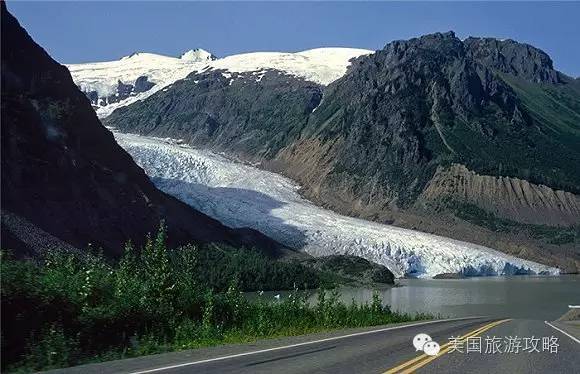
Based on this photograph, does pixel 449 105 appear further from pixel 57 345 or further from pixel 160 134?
pixel 57 345

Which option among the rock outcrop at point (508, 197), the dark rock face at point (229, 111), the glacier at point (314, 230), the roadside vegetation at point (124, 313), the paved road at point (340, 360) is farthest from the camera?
the dark rock face at point (229, 111)

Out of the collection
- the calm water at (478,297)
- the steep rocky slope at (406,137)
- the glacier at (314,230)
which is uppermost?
the steep rocky slope at (406,137)

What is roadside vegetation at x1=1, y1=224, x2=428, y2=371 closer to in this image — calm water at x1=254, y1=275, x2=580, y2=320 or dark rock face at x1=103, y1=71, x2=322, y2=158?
calm water at x1=254, y1=275, x2=580, y2=320

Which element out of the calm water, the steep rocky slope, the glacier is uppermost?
the steep rocky slope

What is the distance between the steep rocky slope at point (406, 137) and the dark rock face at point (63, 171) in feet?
190

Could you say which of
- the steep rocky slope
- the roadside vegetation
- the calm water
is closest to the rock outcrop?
the steep rocky slope

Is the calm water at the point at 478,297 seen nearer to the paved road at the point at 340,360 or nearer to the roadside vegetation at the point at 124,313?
the roadside vegetation at the point at 124,313

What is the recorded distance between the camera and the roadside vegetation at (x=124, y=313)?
1075 centimetres

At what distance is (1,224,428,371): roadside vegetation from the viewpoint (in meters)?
10.8

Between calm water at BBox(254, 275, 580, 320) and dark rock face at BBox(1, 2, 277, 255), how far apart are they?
44.1 feet

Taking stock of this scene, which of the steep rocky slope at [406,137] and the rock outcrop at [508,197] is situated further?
the steep rocky slope at [406,137]

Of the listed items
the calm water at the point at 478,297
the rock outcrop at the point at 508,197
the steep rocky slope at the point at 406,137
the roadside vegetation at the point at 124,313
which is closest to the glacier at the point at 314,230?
the calm water at the point at 478,297

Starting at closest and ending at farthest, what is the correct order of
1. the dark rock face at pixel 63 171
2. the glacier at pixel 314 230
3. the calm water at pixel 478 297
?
1. the calm water at pixel 478 297
2. the dark rock face at pixel 63 171
3. the glacier at pixel 314 230

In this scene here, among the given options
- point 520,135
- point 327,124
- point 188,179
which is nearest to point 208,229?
point 188,179
